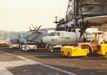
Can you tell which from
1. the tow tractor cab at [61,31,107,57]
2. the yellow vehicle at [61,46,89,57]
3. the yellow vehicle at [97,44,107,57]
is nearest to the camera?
the yellow vehicle at [61,46,89,57]

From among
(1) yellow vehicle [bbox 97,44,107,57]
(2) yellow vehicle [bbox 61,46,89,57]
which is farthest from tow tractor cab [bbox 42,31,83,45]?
(1) yellow vehicle [bbox 97,44,107,57]

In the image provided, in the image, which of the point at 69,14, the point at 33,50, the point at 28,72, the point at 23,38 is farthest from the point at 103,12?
the point at 28,72

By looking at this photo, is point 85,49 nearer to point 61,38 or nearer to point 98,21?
point 61,38

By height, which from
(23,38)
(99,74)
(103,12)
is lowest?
(99,74)

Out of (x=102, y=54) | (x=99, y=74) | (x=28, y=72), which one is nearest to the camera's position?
(x=99, y=74)

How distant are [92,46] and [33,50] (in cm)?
1630

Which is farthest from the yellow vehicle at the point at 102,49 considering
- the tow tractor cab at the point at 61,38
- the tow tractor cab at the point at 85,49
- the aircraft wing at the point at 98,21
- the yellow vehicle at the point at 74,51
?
the aircraft wing at the point at 98,21

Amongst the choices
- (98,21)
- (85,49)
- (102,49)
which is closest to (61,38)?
(98,21)

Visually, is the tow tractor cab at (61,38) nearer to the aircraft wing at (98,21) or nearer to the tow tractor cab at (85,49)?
the aircraft wing at (98,21)

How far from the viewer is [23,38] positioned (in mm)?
57344

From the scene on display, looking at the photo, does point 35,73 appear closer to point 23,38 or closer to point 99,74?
point 99,74

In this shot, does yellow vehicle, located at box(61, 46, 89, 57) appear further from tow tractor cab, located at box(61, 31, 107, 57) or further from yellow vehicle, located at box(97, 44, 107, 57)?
yellow vehicle, located at box(97, 44, 107, 57)

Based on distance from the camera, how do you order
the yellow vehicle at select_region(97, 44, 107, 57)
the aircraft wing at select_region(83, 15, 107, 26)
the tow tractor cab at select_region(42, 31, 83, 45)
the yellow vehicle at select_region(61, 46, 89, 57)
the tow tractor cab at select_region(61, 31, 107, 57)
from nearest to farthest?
the yellow vehicle at select_region(61, 46, 89, 57) < the tow tractor cab at select_region(61, 31, 107, 57) < the yellow vehicle at select_region(97, 44, 107, 57) < the tow tractor cab at select_region(42, 31, 83, 45) < the aircraft wing at select_region(83, 15, 107, 26)

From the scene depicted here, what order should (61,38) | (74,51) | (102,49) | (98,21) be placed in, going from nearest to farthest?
(74,51) < (102,49) < (61,38) < (98,21)
